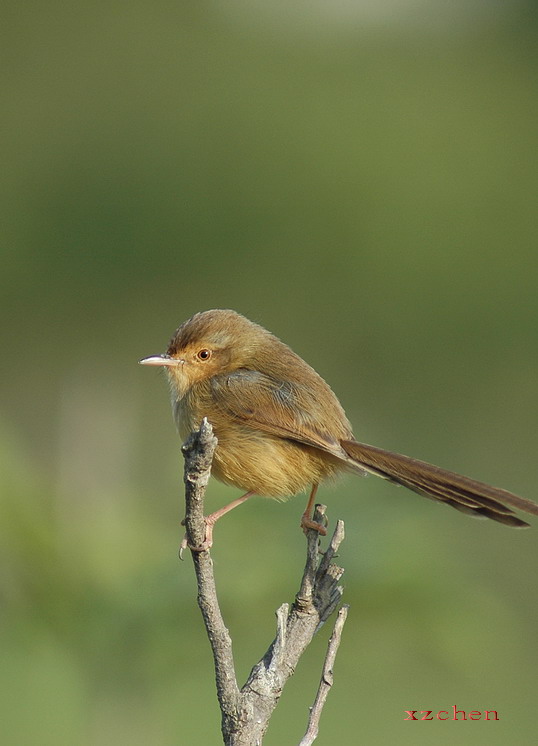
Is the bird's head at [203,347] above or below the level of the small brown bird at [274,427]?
above

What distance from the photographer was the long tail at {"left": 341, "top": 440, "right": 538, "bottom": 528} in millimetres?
2457

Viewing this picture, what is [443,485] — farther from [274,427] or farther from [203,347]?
[203,347]

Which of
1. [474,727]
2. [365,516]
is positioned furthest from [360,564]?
[474,727]

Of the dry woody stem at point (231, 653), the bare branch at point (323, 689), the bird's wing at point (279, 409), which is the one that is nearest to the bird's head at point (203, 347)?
the bird's wing at point (279, 409)

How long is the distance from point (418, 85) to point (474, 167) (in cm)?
351

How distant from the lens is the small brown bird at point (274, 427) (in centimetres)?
282

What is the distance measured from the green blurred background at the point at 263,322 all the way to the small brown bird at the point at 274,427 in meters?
0.51

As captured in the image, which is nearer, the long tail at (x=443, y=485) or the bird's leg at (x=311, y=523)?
the long tail at (x=443, y=485)

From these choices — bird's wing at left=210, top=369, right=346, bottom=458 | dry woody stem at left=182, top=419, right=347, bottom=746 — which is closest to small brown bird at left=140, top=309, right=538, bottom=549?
bird's wing at left=210, top=369, right=346, bottom=458

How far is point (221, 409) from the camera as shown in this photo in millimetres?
2961

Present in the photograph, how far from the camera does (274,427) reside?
2.88m

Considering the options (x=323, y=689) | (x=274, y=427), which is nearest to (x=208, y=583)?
(x=323, y=689)

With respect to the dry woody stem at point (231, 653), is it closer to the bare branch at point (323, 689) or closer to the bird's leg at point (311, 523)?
the bare branch at point (323, 689)

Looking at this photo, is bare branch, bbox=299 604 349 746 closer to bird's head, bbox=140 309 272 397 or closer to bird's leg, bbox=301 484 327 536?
bird's leg, bbox=301 484 327 536
